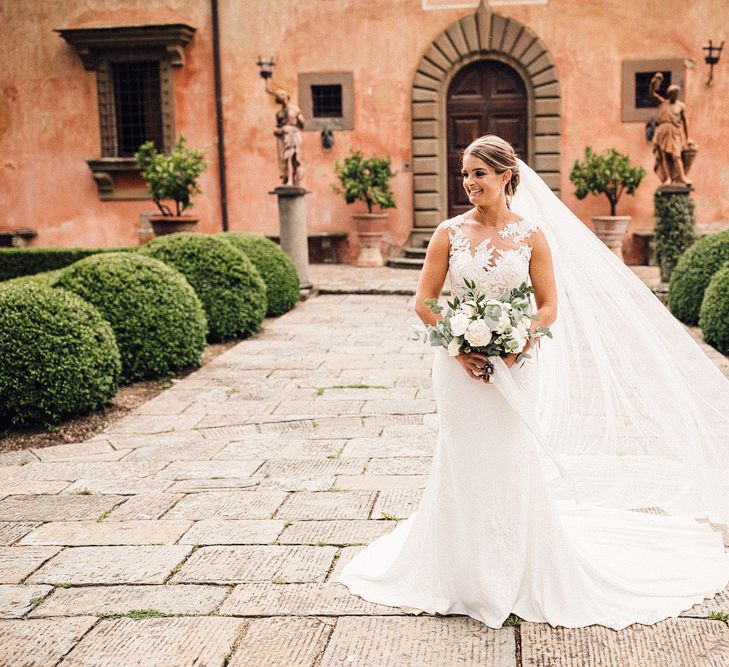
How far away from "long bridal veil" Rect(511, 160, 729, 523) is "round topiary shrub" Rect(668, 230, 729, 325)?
576 cm

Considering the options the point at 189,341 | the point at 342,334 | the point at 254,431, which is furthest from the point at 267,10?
the point at 254,431

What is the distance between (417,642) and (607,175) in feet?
42.0

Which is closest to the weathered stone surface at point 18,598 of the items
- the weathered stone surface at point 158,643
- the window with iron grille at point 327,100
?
the weathered stone surface at point 158,643

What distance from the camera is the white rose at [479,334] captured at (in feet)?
10.9

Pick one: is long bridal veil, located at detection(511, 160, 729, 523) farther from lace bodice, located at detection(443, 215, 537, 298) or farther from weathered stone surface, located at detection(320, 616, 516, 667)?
weathered stone surface, located at detection(320, 616, 516, 667)

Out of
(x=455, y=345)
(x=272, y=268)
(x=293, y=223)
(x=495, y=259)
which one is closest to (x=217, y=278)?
(x=272, y=268)

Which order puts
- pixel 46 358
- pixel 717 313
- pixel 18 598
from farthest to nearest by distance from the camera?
pixel 717 313 < pixel 46 358 < pixel 18 598

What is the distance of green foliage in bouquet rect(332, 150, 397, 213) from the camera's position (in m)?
15.8

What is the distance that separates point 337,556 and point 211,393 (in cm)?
364

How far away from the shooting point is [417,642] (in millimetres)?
3291

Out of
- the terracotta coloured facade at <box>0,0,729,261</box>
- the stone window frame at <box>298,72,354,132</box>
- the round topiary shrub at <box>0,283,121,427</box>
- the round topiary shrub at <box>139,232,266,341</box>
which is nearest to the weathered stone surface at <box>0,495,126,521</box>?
the round topiary shrub at <box>0,283,121,427</box>

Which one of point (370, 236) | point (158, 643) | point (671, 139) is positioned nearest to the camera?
point (158, 643)

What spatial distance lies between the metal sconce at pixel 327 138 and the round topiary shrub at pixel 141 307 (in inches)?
338

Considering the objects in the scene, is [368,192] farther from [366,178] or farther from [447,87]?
[447,87]
